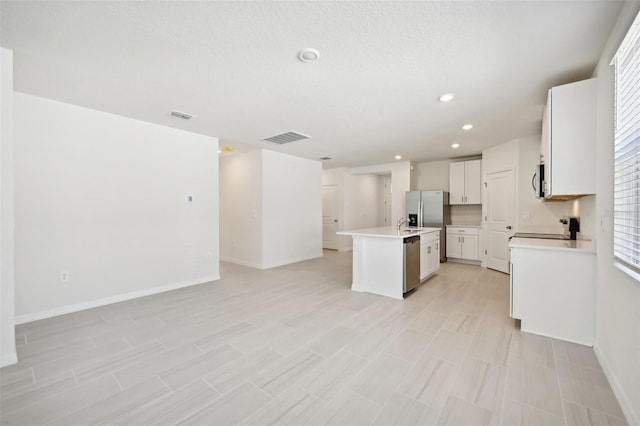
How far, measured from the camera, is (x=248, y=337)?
2.63m

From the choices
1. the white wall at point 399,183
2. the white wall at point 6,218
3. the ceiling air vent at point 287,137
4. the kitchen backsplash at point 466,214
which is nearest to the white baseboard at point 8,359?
the white wall at point 6,218

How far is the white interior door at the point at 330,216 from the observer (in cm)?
834

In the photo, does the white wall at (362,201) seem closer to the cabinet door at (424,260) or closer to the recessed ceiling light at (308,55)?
the cabinet door at (424,260)

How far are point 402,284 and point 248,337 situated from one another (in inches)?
86.8

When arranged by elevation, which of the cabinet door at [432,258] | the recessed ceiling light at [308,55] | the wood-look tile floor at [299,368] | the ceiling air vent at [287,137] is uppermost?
the ceiling air vent at [287,137]

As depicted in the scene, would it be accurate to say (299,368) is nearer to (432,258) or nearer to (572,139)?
(572,139)

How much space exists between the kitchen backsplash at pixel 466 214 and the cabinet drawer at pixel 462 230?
557 mm

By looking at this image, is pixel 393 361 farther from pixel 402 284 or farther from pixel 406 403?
pixel 402 284

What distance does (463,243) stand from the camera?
6238 mm

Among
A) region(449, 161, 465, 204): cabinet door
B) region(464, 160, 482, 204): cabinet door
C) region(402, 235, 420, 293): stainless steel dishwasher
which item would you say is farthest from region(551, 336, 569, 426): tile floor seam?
region(449, 161, 465, 204): cabinet door

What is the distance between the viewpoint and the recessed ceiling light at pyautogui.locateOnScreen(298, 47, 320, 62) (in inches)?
83.7

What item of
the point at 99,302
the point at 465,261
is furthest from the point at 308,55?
the point at 465,261

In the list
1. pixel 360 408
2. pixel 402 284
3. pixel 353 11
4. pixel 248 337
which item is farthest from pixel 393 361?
pixel 353 11

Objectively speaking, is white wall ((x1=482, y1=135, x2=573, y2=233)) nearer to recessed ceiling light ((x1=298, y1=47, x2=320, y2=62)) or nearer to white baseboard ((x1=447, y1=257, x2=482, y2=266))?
white baseboard ((x1=447, y1=257, x2=482, y2=266))
